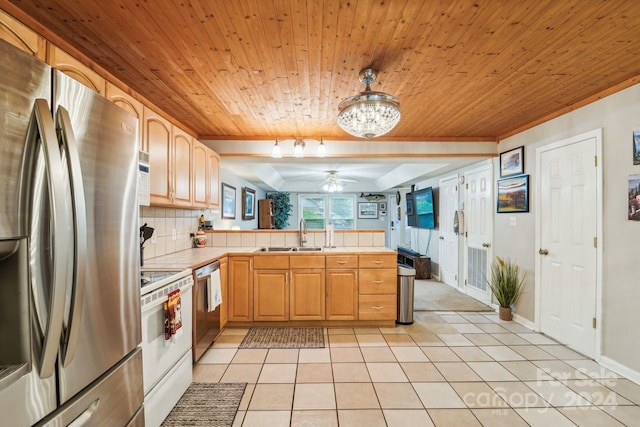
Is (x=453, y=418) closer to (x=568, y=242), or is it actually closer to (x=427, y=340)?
(x=427, y=340)

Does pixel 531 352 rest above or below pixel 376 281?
below

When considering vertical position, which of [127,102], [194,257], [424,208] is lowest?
[194,257]

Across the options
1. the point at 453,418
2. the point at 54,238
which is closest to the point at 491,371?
the point at 453,418

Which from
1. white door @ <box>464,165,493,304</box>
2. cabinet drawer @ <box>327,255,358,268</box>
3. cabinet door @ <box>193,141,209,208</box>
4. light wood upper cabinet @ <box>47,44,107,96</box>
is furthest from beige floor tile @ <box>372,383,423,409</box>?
light wood upper cabinet @ <box>47,44,107,96</box>

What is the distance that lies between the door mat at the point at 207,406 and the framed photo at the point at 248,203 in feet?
13.6

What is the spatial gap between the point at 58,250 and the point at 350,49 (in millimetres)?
1785

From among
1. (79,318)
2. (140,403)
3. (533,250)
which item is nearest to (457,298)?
(533,250)

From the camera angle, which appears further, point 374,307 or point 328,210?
point 328,210

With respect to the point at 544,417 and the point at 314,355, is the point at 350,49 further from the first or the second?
the point at 544,417

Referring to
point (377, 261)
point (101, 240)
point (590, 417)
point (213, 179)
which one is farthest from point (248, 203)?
point (590, 417)

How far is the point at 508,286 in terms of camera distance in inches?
136

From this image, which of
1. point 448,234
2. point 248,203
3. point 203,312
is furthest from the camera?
point 248,203

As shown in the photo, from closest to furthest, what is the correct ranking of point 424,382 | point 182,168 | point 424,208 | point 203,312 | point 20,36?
point 20,36 → point 424,382 → point 203,312 → point 182,168 → point 424,208

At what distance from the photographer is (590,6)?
1423 millimetres
